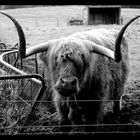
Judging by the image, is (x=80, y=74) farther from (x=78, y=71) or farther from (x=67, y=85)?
(x=67, y=85)

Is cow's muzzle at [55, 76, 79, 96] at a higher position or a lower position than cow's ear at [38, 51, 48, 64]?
lower

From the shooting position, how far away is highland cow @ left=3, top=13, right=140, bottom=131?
103 inches

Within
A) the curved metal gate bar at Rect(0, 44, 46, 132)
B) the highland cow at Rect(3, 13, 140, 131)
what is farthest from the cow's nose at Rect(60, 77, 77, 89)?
the curved metal gate bar at Rect(0, 44, 46, 132)

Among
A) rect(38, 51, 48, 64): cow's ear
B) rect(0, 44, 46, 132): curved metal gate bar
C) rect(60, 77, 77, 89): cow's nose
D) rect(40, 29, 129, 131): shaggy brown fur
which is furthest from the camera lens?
rect(38, 51, 48, 64): cow's ear

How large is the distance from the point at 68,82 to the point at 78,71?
34 centimetres

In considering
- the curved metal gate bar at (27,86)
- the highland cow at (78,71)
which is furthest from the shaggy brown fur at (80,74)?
the curved metal gate bar at (27,86)

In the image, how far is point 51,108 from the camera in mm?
4352

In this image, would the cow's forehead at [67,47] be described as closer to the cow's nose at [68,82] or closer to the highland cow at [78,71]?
the highland cow at [78,71]

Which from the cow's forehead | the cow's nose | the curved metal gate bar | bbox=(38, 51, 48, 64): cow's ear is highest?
the cow's forehead

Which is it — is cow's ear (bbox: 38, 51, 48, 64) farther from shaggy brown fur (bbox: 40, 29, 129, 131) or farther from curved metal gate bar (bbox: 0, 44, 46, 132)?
curved metal gate bar (bbox: 0, 44, 46, 132)

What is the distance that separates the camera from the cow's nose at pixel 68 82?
2.46m

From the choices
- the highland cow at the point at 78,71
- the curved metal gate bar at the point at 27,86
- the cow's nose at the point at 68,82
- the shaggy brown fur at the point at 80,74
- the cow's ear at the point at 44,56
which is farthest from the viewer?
the cow's ear at the point at 44,56

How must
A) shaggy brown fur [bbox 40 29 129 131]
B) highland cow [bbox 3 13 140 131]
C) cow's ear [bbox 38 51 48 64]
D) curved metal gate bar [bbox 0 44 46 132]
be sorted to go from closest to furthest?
curved metal gate bar [bbox 0 44 46 132], highland cow [bbox 3 13 140 131], shaggy brown fur [bbox 40 29 129 131], cow's ear [bbox 38 51 48 64]

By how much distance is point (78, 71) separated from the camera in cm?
278
